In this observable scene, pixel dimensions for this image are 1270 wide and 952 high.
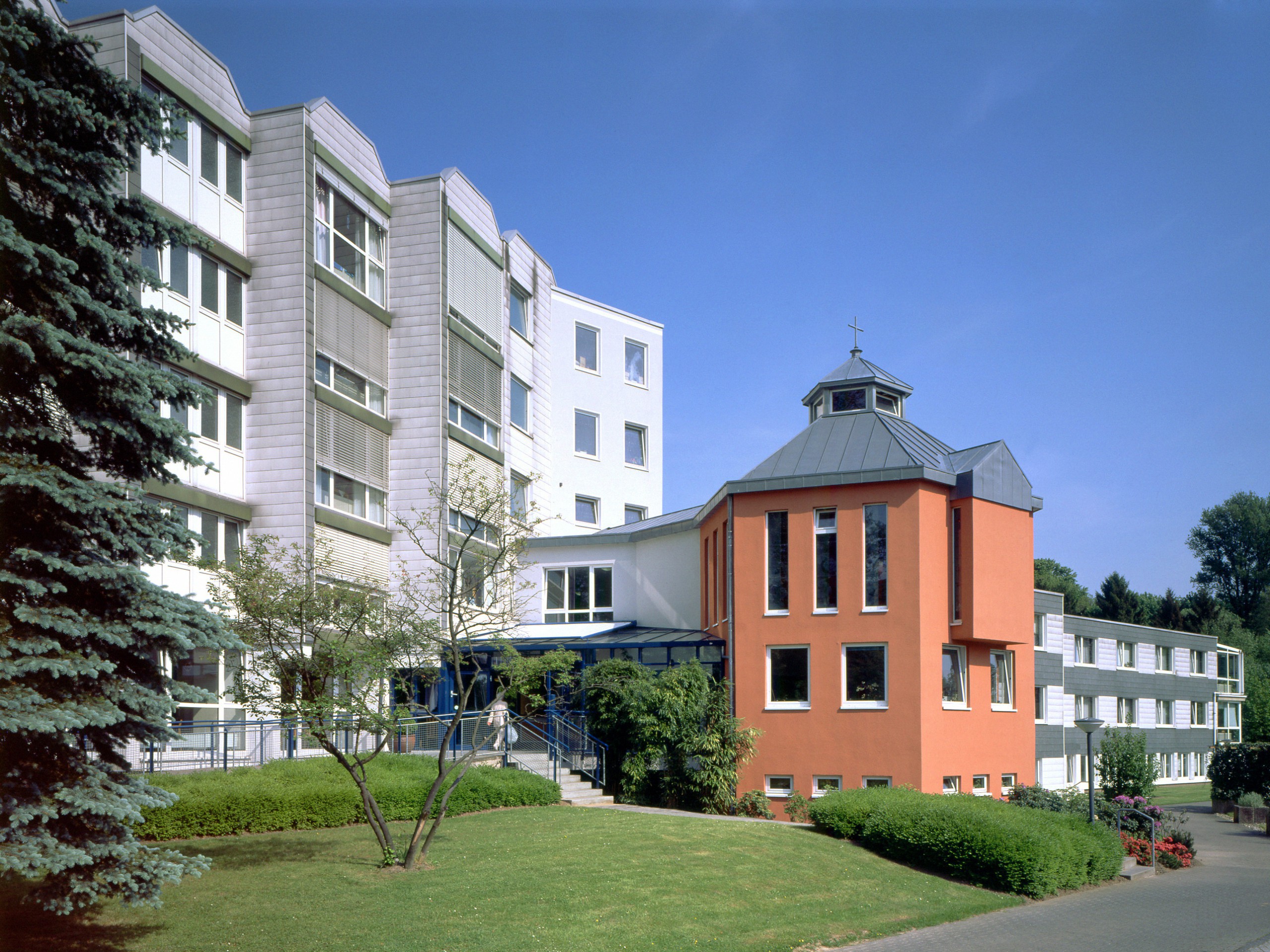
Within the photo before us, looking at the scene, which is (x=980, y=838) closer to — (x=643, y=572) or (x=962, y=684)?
(x=962, y=684)

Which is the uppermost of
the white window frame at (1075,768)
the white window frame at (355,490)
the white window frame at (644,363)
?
the white window frame at (644,363)

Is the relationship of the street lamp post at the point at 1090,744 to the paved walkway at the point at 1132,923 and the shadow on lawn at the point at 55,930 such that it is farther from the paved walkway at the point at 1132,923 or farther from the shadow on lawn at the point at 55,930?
the shadow on lawn at the point at 55,930

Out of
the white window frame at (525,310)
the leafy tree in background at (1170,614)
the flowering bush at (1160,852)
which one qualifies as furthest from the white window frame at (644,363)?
the leafy tree in background at (1170,614)

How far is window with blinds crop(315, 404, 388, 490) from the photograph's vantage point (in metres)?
26.8

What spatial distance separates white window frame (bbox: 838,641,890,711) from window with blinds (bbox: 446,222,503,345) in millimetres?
15127

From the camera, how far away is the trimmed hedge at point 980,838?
17781 millimetres

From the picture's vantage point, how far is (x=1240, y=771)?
123 ft

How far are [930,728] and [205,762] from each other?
14859 millimetres

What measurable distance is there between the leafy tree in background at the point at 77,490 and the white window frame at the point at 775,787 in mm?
16968

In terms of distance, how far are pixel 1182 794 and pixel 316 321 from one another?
132ft

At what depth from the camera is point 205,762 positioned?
20.8 metres

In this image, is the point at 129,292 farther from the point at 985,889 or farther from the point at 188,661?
the point at 985,889

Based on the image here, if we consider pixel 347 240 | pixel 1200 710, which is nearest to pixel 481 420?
pixel 347 240

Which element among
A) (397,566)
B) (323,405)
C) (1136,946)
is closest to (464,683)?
(397,566)
